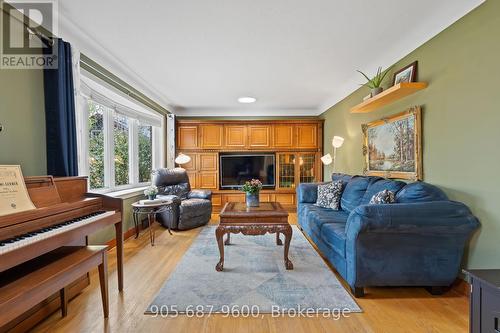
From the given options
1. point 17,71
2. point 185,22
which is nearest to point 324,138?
point 185,22

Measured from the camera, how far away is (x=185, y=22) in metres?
2.34

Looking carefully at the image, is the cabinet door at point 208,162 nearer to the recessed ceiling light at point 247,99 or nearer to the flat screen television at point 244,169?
the flat screen television at point 244,169

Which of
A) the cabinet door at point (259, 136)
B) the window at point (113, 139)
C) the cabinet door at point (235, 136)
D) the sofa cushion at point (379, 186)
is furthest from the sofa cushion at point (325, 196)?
the window at point (113, 139)

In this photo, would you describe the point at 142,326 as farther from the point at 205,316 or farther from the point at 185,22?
the point at 185,22

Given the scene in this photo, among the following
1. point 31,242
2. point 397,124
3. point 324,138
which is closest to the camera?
point 31,242

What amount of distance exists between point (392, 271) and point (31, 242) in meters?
2.53

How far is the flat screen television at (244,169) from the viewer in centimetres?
573

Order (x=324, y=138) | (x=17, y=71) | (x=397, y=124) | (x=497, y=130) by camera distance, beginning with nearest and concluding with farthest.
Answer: (x=497, y=130)
(x=17, y=71)
(x=397, y=124)
(x=324, y=138)

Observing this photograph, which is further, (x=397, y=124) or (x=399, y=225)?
(x=397, y=124)

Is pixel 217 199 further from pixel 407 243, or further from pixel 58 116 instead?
pixel 407 243

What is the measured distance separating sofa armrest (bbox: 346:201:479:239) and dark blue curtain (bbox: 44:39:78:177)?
265 centimetres

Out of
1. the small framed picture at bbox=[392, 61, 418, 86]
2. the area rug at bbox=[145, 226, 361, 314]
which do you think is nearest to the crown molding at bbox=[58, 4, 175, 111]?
the area rug at bbox=[145, 226, 361, 314]

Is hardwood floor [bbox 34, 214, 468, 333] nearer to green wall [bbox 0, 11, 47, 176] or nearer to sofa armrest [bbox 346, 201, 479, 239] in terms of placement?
sofa armrest [bbox 346, 201, 479, 239]

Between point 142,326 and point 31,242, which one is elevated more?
point 31,242
